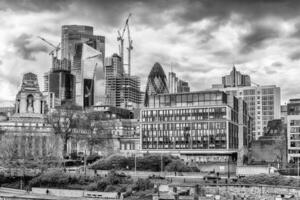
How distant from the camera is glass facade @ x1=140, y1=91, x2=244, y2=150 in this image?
132 metres

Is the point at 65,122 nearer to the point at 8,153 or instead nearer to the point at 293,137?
the point at 8,153

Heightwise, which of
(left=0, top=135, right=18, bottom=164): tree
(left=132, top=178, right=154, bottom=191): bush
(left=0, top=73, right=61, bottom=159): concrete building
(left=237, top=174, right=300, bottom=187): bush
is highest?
(left=0, top=73, right=61, bottom=159): concrete building

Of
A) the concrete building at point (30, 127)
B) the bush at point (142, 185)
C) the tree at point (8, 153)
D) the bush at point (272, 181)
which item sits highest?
the concrete building at point (30, 127)

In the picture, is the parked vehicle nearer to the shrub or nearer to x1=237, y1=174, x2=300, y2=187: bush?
the shrub

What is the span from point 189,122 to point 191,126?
3.91ft

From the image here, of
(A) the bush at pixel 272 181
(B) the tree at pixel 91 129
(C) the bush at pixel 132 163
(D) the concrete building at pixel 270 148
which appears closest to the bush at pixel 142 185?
(A) the bush at pixel 272 181

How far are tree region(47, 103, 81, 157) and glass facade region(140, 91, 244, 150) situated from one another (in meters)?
30.0

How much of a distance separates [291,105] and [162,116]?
3618cm

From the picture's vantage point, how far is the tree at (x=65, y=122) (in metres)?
106

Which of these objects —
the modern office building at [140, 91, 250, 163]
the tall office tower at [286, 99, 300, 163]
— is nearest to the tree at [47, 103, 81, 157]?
the modern office building at [140, 91, 250, 163]

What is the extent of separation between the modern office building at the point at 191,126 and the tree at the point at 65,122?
1188 inches

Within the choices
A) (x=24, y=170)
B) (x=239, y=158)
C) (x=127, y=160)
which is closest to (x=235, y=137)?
(x=239, y=158)

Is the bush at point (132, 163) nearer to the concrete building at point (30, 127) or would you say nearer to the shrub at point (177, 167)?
the shrub at point (177, 167)

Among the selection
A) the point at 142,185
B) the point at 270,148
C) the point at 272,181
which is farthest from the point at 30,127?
the point at 272,181
